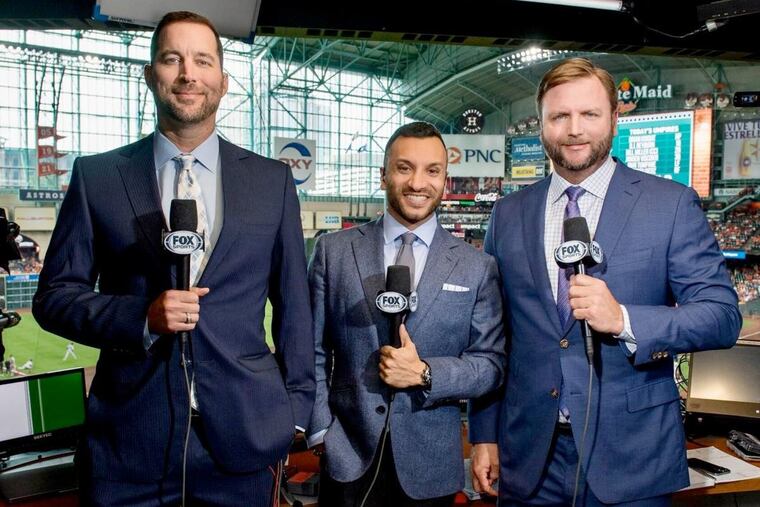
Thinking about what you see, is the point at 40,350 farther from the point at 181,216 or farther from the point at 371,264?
the point at 181,216

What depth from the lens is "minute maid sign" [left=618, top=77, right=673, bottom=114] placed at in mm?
21281

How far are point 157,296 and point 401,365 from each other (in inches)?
27.0

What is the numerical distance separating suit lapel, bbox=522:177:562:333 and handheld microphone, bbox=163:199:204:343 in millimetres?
1052

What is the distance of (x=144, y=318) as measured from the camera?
4.56 feet

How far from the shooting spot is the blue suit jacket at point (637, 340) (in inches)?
65.8

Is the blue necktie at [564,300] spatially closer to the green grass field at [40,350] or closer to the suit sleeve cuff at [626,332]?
the suit sleeve cuff at [626,332]

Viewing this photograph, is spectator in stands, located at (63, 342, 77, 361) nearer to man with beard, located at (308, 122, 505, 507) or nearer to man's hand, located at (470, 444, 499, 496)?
man with beard, located at (308, 122, 505, 507)

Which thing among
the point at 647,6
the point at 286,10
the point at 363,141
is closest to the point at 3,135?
the point at 363,141

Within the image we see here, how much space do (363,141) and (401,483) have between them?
92.7ft

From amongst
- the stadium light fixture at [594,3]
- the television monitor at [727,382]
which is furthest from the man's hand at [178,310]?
the stadium light fixture at [594,3]

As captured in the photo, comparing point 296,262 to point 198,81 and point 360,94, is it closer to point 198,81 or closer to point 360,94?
point 198,81

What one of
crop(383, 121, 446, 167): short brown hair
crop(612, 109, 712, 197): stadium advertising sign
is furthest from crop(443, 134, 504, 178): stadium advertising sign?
crop(383, 121, 446, 167): short brown hair

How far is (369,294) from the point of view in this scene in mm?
1942

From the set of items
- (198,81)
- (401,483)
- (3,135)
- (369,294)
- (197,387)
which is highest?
(3,135)
